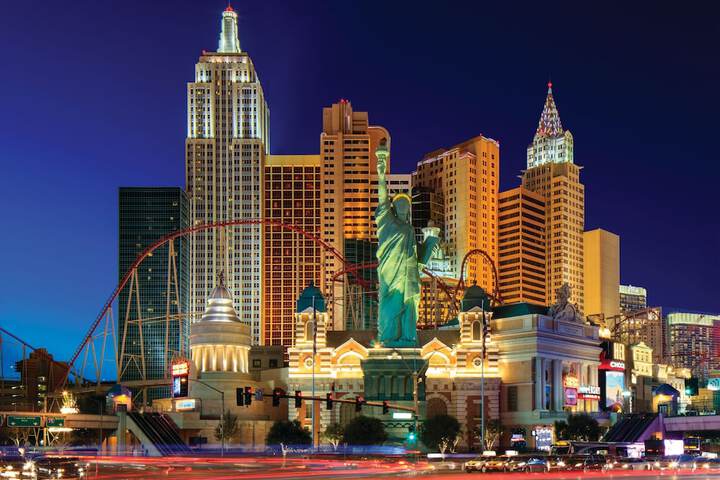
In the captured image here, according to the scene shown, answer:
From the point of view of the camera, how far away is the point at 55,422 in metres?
124

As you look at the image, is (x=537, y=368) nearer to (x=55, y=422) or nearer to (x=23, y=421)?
(x=55, y=422)

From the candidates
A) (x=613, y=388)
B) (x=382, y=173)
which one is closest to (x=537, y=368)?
(x=613, y=388)

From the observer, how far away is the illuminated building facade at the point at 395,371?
135m

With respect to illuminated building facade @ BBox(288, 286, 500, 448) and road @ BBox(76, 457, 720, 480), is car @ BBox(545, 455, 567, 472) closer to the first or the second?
road @ BBox(76, 457, 720, 480)

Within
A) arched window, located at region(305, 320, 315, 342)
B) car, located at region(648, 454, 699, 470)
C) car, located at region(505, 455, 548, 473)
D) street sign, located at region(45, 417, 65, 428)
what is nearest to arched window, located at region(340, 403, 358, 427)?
arched window, located at region(305, 320, 315, 342)

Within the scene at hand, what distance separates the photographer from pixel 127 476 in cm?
6384

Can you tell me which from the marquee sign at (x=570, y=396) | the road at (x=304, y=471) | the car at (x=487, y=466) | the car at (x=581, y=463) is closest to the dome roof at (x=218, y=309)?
the marquee sign at (x=570, y=396)

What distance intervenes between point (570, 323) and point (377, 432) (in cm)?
3694

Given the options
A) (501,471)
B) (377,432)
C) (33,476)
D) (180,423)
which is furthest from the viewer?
(180,423)

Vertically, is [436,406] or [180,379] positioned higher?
[180,379]

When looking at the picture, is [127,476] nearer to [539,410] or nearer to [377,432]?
[377,432]

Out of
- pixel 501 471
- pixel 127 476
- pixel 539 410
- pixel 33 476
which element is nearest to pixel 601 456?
pixel 501 471

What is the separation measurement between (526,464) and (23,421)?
70.0 metres

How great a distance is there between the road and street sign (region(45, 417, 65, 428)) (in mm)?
37863
